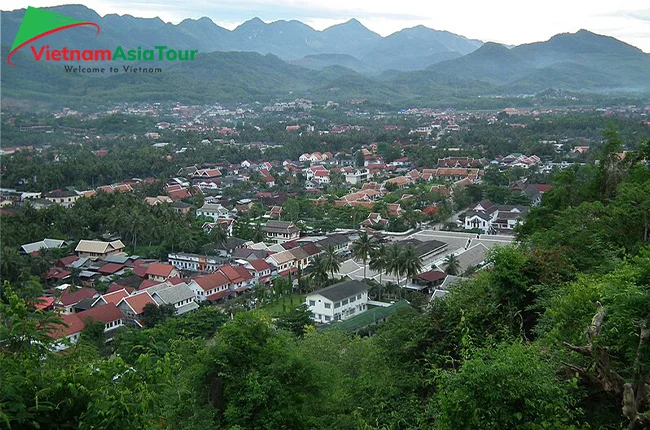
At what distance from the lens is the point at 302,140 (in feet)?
139

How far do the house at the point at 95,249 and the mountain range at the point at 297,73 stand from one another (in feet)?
74.0

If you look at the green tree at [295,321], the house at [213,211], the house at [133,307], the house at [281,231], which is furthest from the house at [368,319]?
the house at [213,211]

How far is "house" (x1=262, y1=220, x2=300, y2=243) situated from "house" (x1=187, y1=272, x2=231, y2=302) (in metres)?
4.97

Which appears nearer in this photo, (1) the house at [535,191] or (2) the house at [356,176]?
(1) the house at [535,191]

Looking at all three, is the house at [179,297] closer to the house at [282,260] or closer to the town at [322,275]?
the town at [322,275]

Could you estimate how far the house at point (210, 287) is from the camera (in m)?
15.4

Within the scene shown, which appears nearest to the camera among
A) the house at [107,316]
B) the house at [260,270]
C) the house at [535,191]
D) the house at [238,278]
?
Result: the house at [107,316]

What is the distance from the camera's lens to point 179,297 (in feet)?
47.7

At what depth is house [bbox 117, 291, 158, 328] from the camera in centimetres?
1327

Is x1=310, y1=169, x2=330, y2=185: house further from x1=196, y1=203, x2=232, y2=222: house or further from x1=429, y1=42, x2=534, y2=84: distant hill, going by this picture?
x1=429, y1=42, x2=534, y2=84: distant hill

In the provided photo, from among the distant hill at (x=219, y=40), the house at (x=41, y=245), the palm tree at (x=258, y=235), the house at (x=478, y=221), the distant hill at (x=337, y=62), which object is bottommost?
the house at (x=41, y=245)

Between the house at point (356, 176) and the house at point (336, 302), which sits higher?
the house at point (336, 302)

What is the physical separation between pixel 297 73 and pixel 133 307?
9387 centimetres

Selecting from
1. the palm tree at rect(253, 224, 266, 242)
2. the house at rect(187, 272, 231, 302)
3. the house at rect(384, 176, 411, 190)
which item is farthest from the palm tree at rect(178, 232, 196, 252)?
the house at rect(384, 176, 411, 190)
